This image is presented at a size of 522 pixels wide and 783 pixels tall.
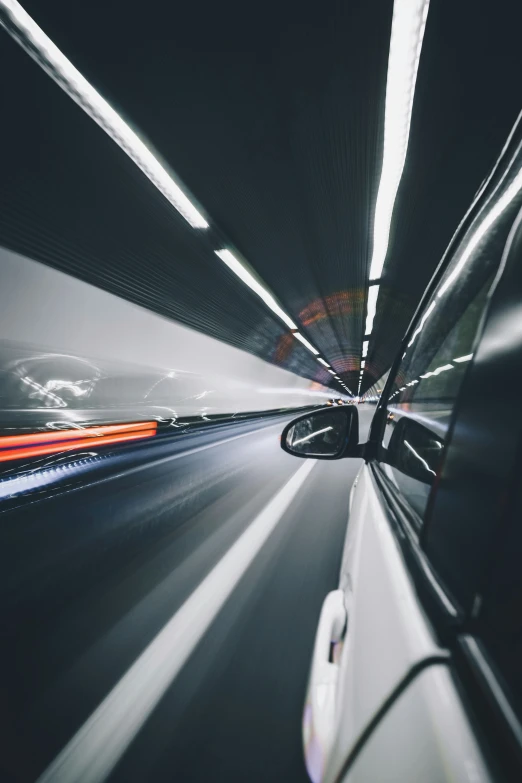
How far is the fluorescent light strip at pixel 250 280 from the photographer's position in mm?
10547

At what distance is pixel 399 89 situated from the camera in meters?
4.92

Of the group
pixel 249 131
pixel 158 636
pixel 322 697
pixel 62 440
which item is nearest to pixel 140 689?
pixel 158 636

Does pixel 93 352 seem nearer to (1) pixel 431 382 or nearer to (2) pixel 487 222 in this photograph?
(1) pixel 431 382

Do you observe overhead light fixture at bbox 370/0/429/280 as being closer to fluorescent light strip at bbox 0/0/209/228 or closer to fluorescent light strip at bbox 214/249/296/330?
fluorescent light strip at bbox 0/0/209/228

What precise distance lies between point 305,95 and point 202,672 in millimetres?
6903

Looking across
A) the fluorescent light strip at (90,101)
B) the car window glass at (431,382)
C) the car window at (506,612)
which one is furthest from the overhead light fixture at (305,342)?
the car window at (506,612)

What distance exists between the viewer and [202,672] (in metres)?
1.86

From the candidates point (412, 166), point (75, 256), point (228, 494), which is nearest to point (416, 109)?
point (412, 166)

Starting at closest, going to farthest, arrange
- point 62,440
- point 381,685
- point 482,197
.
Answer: point 381,685, point 482,197, point 62,440

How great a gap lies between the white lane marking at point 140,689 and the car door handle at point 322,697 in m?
1.02

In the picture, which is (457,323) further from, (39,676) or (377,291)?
(377,291)

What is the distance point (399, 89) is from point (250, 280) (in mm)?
7932

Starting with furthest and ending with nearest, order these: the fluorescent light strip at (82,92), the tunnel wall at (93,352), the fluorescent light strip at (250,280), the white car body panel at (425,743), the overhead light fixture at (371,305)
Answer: the overhead light fixture at (371,305)
the tunnel wall at (93,352)
the fluorescent light strip at (250,280)
the fluorescent light strip at (82,92)
the white car body panel at (425,743)

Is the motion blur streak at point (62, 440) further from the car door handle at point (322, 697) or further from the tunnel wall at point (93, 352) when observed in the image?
the car door handle at point (322, 697)
